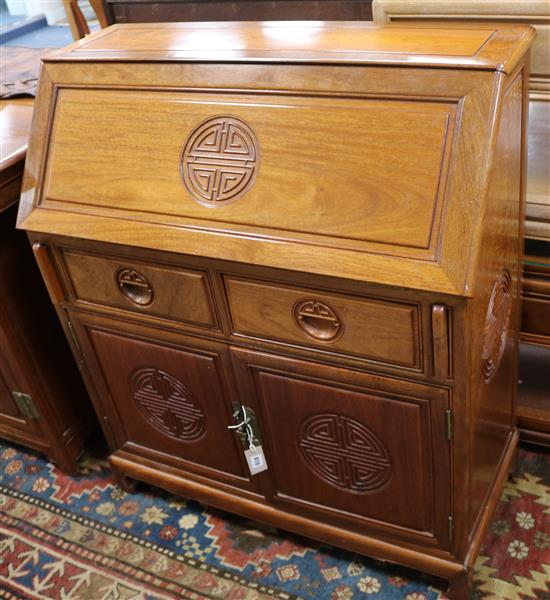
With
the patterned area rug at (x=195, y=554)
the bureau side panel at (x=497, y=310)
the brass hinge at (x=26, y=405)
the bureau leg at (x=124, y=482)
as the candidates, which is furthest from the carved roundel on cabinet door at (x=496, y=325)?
the brass hinge at (x=26, y=405)

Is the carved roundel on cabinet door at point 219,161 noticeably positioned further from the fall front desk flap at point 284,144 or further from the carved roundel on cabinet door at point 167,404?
the carved roundel on cabinet door at point 167,404

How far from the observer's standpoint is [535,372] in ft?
5.36

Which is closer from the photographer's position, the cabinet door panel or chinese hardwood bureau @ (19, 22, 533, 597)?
chinese hardwood bureau @ (19, 22, 533, 597)

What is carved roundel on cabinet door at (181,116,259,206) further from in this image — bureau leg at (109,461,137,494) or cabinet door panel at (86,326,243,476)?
Answer: bureau leg at (109,461,137,494)

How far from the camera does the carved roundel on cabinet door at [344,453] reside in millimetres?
1199

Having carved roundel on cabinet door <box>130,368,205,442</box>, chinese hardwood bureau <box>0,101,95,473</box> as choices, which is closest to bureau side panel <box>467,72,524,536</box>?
carved roundel on cabinet door <box>130,368,205,442</box>

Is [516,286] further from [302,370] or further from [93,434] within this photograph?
[93,434]

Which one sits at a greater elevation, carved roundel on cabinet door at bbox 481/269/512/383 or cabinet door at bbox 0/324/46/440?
carved roundel on cabinet door at bbox 481/269/512/383

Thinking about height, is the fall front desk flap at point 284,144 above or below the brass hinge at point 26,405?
above

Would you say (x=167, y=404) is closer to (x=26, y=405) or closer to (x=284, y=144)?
(x=26, y=405)

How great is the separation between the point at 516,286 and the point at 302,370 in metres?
0.41

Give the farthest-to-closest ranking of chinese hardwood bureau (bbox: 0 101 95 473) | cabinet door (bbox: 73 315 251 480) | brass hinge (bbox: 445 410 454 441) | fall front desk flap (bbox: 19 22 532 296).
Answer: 1. chinese hardwood bureau (bbox: 0 101 95 473)
2. cabinet door (bbox: 73 315 251 480)
3. brass hinge (bbox: 445 410 454 441)
4. fall front desk flap (bbox: 19 22 532 296)

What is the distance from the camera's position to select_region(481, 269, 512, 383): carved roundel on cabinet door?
1.09 meters

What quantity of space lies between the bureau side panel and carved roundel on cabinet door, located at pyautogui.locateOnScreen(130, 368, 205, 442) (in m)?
0.52
